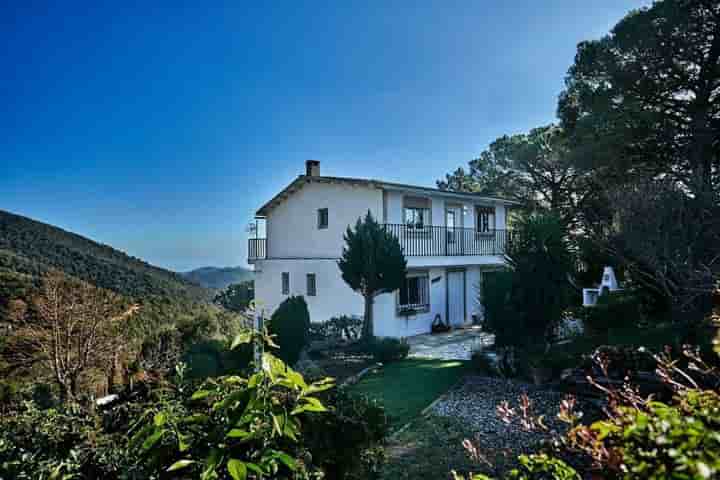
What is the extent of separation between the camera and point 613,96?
20625 mm

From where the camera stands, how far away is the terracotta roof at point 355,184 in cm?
1786

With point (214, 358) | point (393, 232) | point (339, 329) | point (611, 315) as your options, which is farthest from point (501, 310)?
point (393, 232)

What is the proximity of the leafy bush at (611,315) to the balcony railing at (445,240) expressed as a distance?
14.5ft

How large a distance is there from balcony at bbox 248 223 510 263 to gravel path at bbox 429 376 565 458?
298 inches

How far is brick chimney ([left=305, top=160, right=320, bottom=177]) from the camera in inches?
822

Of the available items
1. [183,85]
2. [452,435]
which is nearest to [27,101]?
[183,85]

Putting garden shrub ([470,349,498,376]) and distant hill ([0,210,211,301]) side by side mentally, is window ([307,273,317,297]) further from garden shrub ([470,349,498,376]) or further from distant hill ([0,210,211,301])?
garden shrub ([470,349,498,376])

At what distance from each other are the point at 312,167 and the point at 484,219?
9.89 m

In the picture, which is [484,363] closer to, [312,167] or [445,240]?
[445,240]

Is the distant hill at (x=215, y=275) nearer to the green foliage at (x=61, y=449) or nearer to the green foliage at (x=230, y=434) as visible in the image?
the green foliage at (x=61, y=449)

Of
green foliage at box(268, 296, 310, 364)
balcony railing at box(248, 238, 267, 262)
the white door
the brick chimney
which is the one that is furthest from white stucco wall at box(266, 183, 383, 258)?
green foliage at box(268, 296, 310, 364)

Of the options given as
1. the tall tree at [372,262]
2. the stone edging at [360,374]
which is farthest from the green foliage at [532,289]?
the tall tree at [372,262]

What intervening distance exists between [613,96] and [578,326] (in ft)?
38.3

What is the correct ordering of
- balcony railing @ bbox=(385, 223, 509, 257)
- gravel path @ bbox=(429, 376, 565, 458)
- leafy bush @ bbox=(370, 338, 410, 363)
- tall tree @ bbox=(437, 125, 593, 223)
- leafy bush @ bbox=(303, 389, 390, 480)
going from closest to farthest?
leafy bush @ bbox=(303, 389, 390, 480)
gravel path @ bbox=(429, 376, 565, 458)
leafy bush @ bbox=(370, 338, 410, 363)
balcony railing @ bbox=(385, 223, 509, 257)
tall tree @ bbox=(437, 125, 593, 223)
